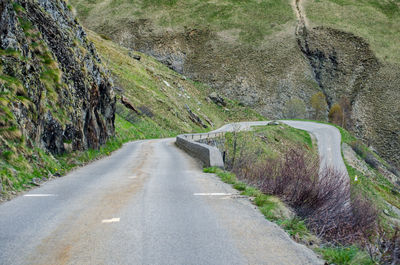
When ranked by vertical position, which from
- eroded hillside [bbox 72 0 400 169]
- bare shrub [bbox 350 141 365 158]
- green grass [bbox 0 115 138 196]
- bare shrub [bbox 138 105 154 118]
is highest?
eroded hillside [bbox 72 0 400 169]

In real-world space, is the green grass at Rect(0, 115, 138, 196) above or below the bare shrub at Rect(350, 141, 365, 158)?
above

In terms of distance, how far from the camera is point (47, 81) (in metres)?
15.5

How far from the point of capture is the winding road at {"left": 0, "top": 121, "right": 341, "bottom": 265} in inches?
183

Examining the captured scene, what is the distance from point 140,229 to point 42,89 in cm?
1100

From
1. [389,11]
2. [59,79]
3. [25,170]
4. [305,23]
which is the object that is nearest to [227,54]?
[305,23]

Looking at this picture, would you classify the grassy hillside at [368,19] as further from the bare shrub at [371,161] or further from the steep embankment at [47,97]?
the steep embankment at [47,97]

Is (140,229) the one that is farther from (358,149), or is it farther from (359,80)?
(359,80)

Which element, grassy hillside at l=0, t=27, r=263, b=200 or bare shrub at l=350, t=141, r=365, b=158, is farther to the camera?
bare shrub at l=350, t=141, r=365, b=158

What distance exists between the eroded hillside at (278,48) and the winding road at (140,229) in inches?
2810

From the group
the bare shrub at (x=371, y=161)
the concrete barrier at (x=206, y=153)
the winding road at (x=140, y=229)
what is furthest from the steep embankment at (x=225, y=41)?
the winding road at (x=140, y=229)

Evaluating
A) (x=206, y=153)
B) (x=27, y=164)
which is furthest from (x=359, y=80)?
(x=27, y=164)

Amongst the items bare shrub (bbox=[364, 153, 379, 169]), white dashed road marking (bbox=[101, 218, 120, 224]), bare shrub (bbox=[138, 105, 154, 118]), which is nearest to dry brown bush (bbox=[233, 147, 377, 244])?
white dashed road marking (bbox=[101, 218, 120, 224])

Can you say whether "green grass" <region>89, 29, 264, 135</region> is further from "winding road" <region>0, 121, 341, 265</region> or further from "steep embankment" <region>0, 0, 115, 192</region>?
"winding road" <region>0, 121, 341, 265</region>

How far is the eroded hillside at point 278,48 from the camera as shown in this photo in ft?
266
